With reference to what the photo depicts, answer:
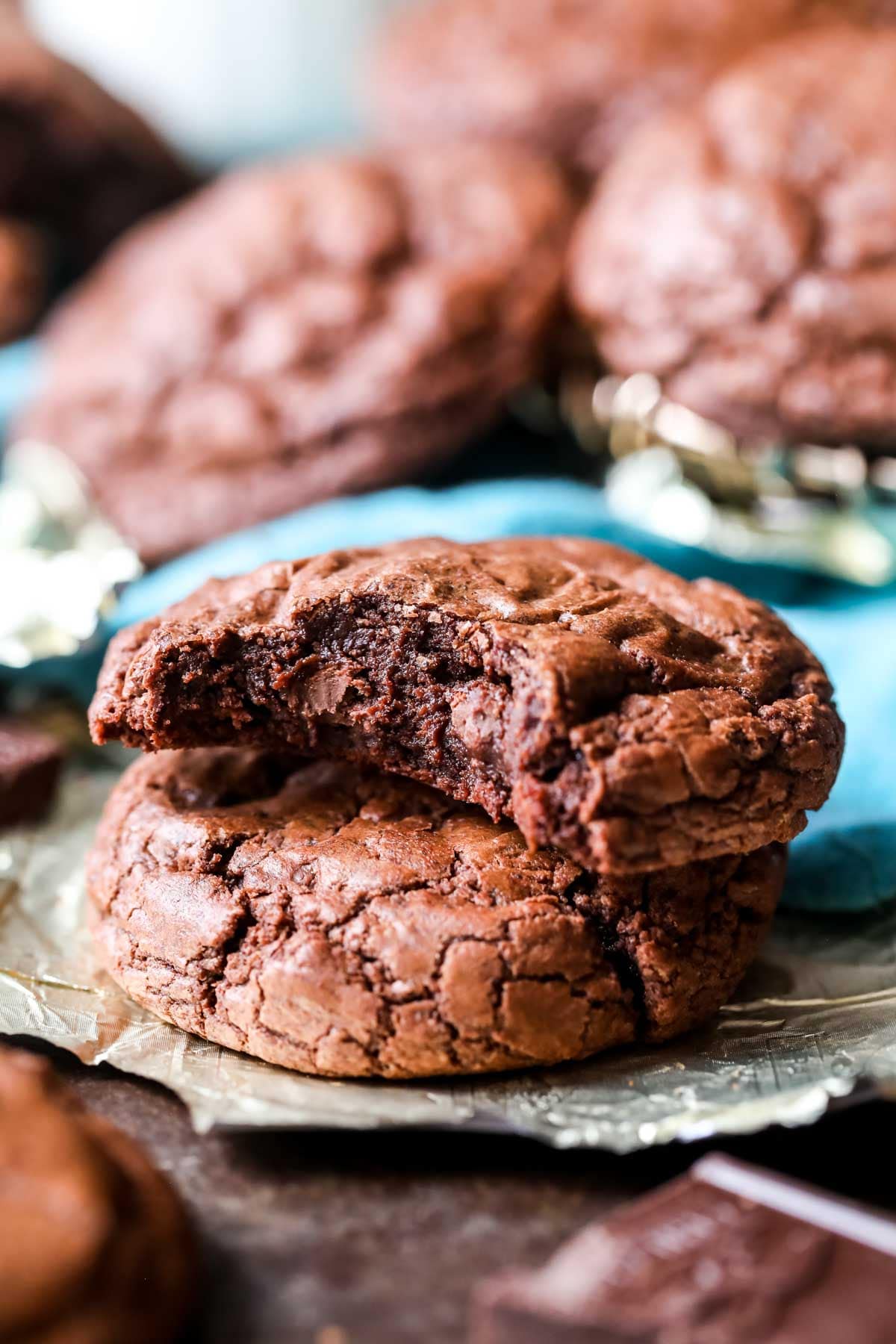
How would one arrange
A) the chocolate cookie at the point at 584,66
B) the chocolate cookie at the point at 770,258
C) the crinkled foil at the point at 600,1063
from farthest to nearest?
the chocolate cookie at the point at 584,66
the chocolate cookie at the point at 770,258
the crinkled foil at the point at 600,1063

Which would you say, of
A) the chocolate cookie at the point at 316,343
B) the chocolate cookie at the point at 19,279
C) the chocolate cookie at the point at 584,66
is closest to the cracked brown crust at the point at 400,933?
the chocolate cookie at the point at 316,343

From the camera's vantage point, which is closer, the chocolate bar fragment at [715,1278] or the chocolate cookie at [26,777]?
the chocolate bar fragment at [715,1278]

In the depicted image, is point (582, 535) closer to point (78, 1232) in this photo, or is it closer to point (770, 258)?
point (770, 258)

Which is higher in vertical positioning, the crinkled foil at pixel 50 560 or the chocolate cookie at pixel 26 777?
the crinkled foil at pixel 50 560

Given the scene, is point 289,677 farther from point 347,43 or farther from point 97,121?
point 347,43

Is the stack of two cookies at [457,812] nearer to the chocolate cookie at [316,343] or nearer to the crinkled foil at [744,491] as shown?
the crinkled foil at [744,491]

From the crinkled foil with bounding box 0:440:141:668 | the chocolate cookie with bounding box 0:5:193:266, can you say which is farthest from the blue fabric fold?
the chocolate cookie with bounding box 0:5:193:266
